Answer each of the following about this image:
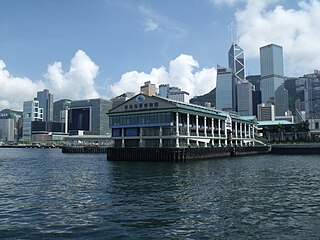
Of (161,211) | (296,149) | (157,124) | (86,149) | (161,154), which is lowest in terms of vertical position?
(161,211)

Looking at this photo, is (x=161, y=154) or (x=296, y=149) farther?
(x=296, y=149)

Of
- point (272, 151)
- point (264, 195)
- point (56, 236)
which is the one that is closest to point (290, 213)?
point (264, 195)

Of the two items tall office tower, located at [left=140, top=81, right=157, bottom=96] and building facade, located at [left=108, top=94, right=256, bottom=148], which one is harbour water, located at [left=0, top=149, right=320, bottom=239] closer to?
building facade, located at [left=108, top=94, right=256, bottom=148]

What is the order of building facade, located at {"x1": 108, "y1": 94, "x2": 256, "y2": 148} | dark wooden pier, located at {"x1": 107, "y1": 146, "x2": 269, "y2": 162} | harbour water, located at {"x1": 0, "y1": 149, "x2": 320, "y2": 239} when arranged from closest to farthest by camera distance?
harbour water, located at {"x1": 0, "y1": 149, "x2": 320, "y2": 239} < dark wooden pier, located at {"x1": 107, "y1": 146, "x2": 269, "y2": 162} < building facade, located at {"x1": 108, "y1": 94, "x2": 256, "y2": 148}

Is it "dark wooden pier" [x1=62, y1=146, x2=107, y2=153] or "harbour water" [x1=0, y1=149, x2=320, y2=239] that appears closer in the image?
"harbour water" [x1=0, y1=149, x2=320, y2=239]

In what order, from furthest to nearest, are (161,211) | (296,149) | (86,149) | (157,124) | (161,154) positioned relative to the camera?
(86,149) → (296,149) → (157,124) → (161,154) → (161,211)

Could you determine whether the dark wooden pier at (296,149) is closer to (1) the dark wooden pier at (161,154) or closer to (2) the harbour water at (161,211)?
(1) the dark wooden pier at (161,154)

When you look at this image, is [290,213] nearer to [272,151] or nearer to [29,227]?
[29,227]

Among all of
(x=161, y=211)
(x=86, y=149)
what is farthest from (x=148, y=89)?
(x=161, y=211)

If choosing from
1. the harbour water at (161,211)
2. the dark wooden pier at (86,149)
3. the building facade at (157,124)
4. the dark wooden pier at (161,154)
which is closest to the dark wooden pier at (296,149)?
the building facade at (157,124)

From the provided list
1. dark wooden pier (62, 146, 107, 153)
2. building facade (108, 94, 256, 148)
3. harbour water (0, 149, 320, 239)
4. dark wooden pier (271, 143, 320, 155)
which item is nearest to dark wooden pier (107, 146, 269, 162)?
building facade (108, 94, 256, 148)

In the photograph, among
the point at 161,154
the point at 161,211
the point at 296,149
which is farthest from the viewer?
the point at 296,149

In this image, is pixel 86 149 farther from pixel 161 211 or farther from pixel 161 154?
pixel 161 211

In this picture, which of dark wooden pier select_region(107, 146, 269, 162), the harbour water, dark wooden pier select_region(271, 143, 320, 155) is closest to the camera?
the harbour water
